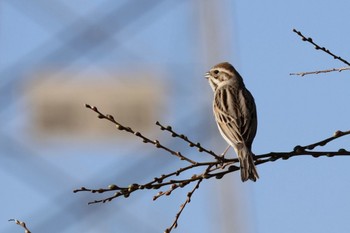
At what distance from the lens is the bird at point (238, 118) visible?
4.82 metres

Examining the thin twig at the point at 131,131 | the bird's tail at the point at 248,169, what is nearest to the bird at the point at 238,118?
the bird's tail at the point at 248,169

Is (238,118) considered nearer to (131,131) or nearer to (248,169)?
(248,169)

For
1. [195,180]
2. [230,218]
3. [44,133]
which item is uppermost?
[44,133]

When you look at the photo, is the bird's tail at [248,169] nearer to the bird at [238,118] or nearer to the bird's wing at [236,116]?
the bird at [238,118]

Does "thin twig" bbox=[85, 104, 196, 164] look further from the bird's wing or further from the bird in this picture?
the bird's wing

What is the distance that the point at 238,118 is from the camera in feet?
18.2

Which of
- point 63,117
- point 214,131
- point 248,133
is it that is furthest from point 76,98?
point 248,133

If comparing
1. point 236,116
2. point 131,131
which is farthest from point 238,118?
point 131,131

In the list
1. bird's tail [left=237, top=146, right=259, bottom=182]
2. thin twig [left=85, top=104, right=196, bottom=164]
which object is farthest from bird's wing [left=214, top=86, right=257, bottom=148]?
thin twig [left=85, top=104, right=196, bottom=164]

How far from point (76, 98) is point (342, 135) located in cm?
1184

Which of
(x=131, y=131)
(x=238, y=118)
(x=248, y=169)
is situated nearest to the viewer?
(x=131, y=131)

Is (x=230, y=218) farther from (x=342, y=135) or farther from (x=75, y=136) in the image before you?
(x=342, y=135)

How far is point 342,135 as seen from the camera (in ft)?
13.8

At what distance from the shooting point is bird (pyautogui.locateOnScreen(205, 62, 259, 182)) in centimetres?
482
